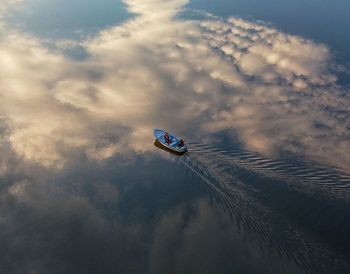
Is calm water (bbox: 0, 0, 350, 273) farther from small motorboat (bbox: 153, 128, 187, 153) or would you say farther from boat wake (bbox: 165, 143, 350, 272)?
small motorboat (bbox: 153, 128, 187, 153)

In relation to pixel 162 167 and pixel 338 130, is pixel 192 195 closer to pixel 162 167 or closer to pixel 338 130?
pixel 162 167

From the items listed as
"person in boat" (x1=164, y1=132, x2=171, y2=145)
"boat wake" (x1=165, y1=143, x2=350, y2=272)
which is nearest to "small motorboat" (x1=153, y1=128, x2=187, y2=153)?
"person in boat" (x1=164, y1=132, x2=171, y2=145)

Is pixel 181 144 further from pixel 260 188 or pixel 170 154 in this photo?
pixel 260 188

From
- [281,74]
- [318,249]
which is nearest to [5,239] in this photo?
[318,249]

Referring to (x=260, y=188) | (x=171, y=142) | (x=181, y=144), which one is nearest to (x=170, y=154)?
(x=171, y=142)

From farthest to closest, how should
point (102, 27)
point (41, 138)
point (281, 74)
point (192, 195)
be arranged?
point (102, 27) → point (281, 74) → point (41, 138) → point (192, 195)

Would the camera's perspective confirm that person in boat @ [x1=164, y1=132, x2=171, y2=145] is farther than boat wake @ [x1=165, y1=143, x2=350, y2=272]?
Yes
